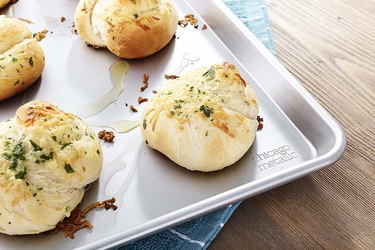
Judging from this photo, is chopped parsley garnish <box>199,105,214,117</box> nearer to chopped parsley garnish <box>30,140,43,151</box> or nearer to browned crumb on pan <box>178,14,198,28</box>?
chopped parsley garnish <box>30,140,43,151</box>

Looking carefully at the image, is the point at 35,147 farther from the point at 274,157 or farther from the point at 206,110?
the point at 274,157

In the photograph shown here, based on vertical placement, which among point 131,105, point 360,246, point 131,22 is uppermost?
point 131,22

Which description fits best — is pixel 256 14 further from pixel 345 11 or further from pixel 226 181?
pixel 226 181

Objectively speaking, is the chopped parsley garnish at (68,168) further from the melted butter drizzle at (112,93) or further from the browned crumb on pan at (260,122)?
the browned crumb on pan at (260,122)

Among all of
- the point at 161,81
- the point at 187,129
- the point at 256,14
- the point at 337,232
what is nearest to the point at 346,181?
the point at 337,232

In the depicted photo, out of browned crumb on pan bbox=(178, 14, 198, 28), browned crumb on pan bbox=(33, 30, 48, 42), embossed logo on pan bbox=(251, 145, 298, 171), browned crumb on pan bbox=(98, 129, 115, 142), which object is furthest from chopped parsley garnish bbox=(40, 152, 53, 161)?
browned crumb on pan bbox=(178, 14, 198, 28)

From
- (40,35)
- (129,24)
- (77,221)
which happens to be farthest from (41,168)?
(40,35)
